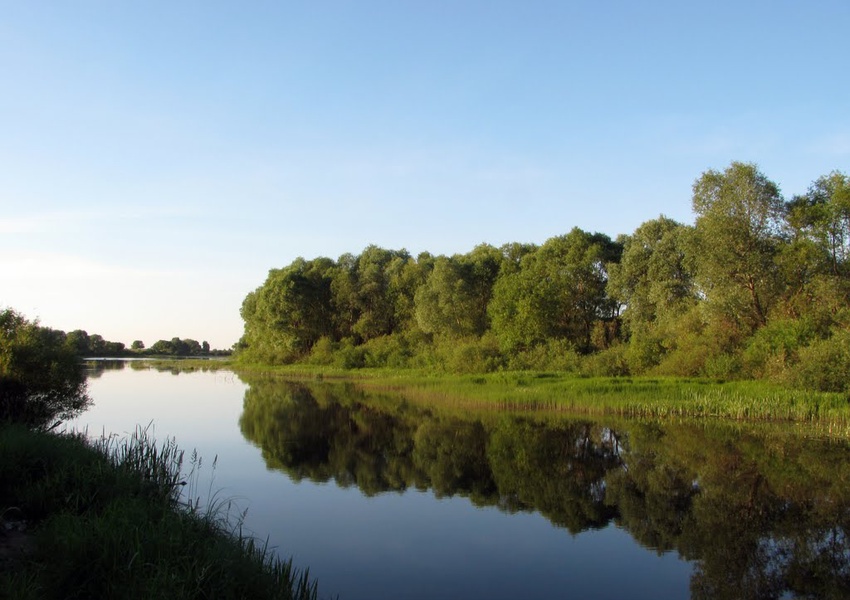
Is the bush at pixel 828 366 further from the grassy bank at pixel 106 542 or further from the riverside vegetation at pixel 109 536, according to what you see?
the grassy bank at pixel 106 542

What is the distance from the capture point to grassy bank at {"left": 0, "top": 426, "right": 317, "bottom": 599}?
7.36 m

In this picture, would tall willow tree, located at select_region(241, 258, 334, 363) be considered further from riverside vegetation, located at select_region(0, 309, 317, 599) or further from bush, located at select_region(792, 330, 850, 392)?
riverside vegetation, located at select_region(0, 309, 317, 599)

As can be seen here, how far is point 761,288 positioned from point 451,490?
1111 inches

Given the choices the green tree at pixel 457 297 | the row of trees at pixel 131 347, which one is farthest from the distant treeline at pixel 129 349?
the green tree at pixel 457 297

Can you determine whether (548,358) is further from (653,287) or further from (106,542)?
(106,542)

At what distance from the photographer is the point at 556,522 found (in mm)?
15047

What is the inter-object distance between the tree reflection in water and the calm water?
0.06 metres

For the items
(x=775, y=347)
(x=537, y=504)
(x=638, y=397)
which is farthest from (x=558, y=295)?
(x=537, y=504)

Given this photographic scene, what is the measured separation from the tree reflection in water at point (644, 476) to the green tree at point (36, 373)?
7.09m

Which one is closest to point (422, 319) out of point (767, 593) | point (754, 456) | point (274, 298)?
point (274, 298)

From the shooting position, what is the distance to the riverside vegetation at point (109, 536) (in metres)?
7.40

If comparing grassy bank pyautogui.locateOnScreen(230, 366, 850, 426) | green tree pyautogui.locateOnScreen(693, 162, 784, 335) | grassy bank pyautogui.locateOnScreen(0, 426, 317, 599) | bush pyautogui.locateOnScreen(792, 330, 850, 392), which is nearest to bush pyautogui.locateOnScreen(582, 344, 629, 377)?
grassy bank pyautogui.locateOnScreen(230, 366, 850, 426)

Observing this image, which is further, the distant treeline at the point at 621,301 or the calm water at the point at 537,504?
the distant treeline at the point at 621,301

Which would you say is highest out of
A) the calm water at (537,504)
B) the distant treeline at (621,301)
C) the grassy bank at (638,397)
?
the distant treeline at (621,301)
